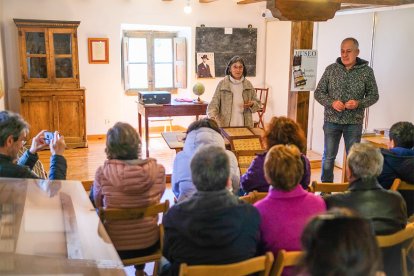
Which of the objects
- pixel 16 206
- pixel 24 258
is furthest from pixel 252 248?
pixel 16 206

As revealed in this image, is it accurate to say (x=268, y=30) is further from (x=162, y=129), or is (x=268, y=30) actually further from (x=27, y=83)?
(x=27, y=83)

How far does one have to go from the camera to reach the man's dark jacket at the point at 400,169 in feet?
8.64

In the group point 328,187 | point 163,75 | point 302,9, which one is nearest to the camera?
point 328,187

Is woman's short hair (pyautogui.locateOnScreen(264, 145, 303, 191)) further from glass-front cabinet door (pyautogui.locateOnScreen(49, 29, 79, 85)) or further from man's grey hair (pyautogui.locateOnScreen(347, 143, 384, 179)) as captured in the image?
glass-front cabinet door (pyautogui.locateOnScreen(49, 29, 79, 85))

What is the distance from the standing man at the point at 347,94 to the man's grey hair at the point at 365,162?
1695mm

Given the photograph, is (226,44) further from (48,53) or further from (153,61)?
(48,53)

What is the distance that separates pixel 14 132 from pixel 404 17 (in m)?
4.02

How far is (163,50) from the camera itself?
838cm

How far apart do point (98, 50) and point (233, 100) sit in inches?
156

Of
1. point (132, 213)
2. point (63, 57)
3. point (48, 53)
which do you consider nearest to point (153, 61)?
point (63, 57)

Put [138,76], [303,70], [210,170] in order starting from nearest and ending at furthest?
[210,170]
[303,70]
[138,76]

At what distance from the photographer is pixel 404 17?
15.1 feet

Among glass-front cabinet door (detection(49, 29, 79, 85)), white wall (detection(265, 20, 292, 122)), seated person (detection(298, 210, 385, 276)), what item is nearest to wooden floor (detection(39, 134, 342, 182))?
glass-front cabinet door (detection(49, 29, 79, 85))

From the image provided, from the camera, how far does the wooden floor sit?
5525mm
